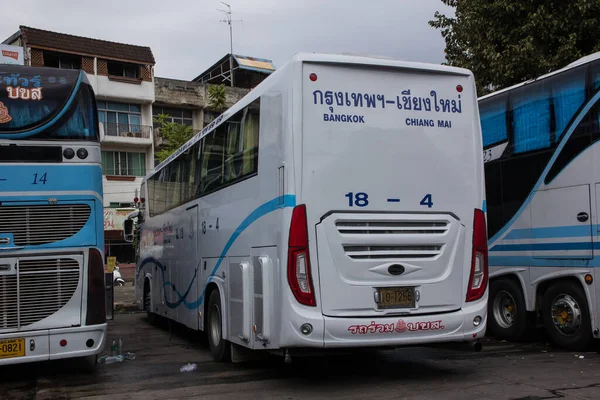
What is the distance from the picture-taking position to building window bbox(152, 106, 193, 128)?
38594 mm

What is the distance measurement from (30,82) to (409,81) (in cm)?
458

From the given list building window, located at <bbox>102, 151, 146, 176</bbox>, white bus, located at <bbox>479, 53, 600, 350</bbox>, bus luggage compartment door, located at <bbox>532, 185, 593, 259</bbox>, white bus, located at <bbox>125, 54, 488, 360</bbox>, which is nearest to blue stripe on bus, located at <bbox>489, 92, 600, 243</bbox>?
white bus, located at <bbox>479, 53, 600, 350</bbox>

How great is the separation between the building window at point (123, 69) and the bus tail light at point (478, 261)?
3252 centimetres

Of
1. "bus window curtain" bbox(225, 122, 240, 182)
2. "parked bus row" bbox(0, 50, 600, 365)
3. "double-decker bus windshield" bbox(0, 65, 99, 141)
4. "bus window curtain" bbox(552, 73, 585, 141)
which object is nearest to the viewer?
"parked bus row" bbox(0, 50, 600, 365)

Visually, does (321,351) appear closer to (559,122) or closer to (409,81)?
(409,81)

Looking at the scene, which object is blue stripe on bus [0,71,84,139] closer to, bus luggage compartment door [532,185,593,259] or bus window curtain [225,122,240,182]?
bus window curtain [225,122,240,182]

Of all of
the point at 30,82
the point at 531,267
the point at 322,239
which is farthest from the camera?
the point at 531,267

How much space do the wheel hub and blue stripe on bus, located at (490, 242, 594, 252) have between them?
70 centimetres

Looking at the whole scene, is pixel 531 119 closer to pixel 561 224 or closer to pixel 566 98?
pixel 566 98

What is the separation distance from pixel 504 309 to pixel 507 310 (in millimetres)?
75

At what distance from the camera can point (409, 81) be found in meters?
6.97

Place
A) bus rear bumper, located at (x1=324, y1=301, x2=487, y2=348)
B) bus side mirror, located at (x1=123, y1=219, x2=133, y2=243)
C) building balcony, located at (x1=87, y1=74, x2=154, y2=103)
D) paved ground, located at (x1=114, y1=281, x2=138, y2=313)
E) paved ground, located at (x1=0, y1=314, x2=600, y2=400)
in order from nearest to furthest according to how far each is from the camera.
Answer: bus rear bumper, located at (x1=324, y1=301, x2=487, y2=348)
paved ground, located at (x1=0, y1=314, x2=600, y2=400)
bus side mirror, located at (x1=123, y1=219, x2=133, y2=243)
paved ground, located at (x1=114, y1=281, x2=138, y2=313)
building balcony, located at (x1=87, y1=74, x2=154, y2=103)

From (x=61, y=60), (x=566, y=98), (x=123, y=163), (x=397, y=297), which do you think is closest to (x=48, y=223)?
A: (x=397, y=297)

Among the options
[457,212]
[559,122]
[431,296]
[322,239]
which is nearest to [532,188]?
[559,122]
